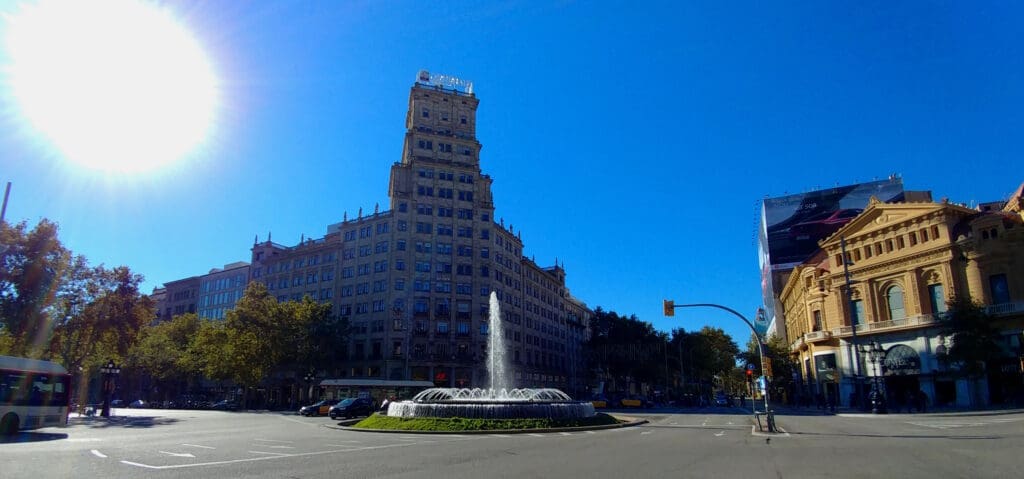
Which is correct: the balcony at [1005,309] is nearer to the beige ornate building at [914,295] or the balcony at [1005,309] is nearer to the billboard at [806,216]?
the beige ornate building at [914,295]

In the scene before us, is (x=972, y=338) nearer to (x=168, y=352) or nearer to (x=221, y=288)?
(x=168, y=352)

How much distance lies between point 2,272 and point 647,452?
4086 cm

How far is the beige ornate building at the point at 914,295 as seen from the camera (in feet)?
141

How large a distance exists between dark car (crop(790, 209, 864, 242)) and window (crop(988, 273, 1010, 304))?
34.9m

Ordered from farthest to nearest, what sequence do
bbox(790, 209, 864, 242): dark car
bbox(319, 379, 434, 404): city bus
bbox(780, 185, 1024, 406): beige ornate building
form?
bbox(790, 209, 864, 242): dark car < bbox(319, 379, 434, 404): city bus < bbox(780, 185, 1024, 406): beige ornate building

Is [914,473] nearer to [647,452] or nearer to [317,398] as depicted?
[647,452]

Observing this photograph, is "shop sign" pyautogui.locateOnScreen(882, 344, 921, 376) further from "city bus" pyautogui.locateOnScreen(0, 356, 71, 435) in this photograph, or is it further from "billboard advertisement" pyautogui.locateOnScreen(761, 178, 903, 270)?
"city bus" pyautogui.locateOnScreen(0, 356, 71, 435)

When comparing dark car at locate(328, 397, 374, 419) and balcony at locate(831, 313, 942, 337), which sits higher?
balcony at locate(831, 313, 942, 337)

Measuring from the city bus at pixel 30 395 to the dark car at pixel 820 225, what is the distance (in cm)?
8334

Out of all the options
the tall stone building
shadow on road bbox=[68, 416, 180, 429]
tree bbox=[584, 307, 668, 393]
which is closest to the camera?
shadow on road bbox=[68, 416, 180, 429]

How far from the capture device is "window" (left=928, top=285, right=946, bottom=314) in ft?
153

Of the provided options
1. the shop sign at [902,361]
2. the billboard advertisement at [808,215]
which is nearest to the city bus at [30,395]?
the shop sign at [902,361]

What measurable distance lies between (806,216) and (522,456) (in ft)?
261

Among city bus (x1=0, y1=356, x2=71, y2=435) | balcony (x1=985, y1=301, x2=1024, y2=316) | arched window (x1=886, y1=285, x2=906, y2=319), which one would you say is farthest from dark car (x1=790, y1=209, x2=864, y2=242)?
city bus (x1=0, y1=356, x2=71, y2=435)
